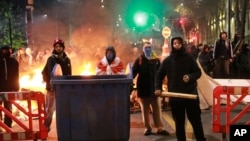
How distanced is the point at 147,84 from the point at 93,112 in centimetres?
192

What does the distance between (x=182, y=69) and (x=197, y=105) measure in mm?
554

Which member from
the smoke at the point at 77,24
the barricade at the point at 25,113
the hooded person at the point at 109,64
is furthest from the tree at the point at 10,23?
the barricade at the point at 25,113

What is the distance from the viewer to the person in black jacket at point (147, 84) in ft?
23.5

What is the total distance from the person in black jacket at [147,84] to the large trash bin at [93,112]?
1740mm

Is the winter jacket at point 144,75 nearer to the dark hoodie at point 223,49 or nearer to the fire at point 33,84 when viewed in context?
the fire at point 33,84

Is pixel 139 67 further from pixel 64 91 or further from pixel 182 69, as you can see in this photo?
pixel 64 91

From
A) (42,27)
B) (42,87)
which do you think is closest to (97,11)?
(42,27)

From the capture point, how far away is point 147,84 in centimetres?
717

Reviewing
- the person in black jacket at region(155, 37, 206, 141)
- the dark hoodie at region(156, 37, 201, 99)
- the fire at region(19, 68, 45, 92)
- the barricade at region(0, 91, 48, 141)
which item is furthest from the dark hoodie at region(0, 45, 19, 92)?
the dark hoodie at region(156, 37, 201, 99)

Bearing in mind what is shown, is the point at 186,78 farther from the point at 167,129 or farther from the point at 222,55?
the point at 222,55

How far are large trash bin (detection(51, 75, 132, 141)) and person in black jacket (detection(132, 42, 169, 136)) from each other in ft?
5.71

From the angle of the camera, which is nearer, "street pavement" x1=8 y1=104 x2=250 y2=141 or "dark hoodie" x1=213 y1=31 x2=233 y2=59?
"street pavement" x1=8 y1=104 x2=250 y2=141

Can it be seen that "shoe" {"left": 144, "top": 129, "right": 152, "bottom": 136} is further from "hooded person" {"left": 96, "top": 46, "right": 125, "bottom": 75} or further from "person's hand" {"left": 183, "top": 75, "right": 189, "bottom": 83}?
"person's hand" {"left": 183, "top": 75, "right": 189, "bottom": 83}

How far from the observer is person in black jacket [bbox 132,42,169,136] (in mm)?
7172
